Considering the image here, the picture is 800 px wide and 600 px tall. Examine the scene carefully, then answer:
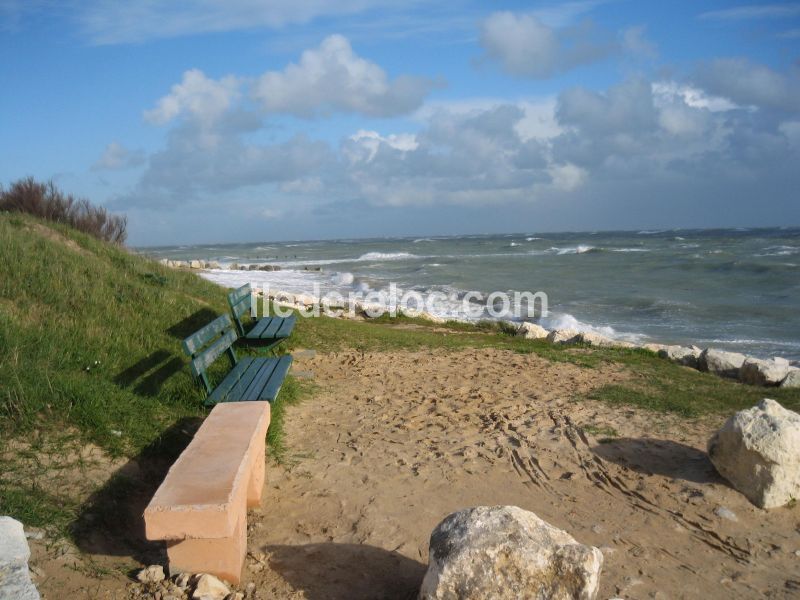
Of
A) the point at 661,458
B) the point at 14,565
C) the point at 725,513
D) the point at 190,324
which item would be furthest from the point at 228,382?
the point at 725,513

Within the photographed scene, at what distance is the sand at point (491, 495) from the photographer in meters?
3.33

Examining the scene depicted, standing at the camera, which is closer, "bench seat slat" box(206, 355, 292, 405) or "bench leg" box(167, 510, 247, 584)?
"bench leg" box(167, 510, 247, 584)

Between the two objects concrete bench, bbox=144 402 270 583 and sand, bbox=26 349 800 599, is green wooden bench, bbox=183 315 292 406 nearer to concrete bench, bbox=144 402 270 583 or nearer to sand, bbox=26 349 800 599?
sand, bbox=26 349 800 599

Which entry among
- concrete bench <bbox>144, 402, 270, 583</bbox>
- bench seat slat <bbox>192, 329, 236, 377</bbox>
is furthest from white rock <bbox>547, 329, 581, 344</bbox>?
concrete bench <bbox>144, 402, 270, 583</bbox>

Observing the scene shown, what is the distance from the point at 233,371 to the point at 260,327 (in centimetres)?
221

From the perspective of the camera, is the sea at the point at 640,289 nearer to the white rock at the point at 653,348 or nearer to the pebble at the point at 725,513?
the white rock at the point at 653,348

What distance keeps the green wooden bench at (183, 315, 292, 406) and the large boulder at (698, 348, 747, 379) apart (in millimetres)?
7306

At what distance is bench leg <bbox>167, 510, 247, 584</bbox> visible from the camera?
3045mm

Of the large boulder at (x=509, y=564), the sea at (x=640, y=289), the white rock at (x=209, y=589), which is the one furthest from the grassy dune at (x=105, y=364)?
the sea at (x=640, y=289)

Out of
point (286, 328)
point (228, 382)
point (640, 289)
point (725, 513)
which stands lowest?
point (640, 289)

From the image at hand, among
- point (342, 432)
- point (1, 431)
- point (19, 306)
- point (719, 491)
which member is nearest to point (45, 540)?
point (1, 431)

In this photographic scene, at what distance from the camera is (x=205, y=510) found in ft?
9.47

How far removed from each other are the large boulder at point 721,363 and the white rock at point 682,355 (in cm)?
14

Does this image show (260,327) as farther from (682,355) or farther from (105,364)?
(682,355)
